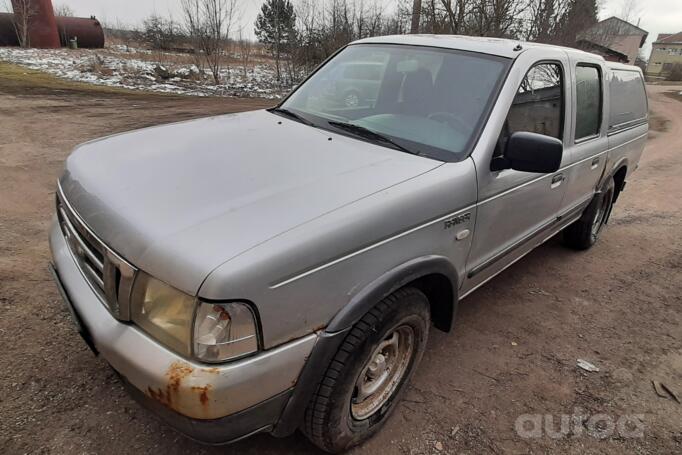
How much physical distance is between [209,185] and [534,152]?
1.60m

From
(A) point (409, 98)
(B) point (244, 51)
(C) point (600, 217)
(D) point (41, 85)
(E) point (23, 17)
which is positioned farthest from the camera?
(E) point (23, 17)

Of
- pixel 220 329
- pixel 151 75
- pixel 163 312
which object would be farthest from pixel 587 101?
pixel 151 75

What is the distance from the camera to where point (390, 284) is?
1.92 meters

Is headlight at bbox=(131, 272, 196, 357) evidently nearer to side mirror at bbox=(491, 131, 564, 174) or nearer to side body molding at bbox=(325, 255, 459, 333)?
side body molding at bbox=(325, 255, 459, 333)

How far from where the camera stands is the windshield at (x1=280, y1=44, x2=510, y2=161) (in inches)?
98.3

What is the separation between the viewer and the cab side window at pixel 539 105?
263cm

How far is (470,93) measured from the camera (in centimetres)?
262

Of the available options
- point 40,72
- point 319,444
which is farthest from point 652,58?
point 319,444

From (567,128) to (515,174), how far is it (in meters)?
0.91

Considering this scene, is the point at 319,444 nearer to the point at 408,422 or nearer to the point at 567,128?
the point at 408,422

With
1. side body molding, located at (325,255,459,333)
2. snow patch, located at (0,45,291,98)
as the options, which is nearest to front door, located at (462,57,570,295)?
side body molding, located at (325,255,459,333)

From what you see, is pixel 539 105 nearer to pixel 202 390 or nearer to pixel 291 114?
pixel 291 114

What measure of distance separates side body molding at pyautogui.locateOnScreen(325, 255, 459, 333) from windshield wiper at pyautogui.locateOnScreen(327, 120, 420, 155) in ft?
2.05

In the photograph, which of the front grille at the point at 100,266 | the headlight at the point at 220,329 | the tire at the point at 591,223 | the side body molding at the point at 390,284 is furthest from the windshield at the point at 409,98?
the tire at the point at 591,223
